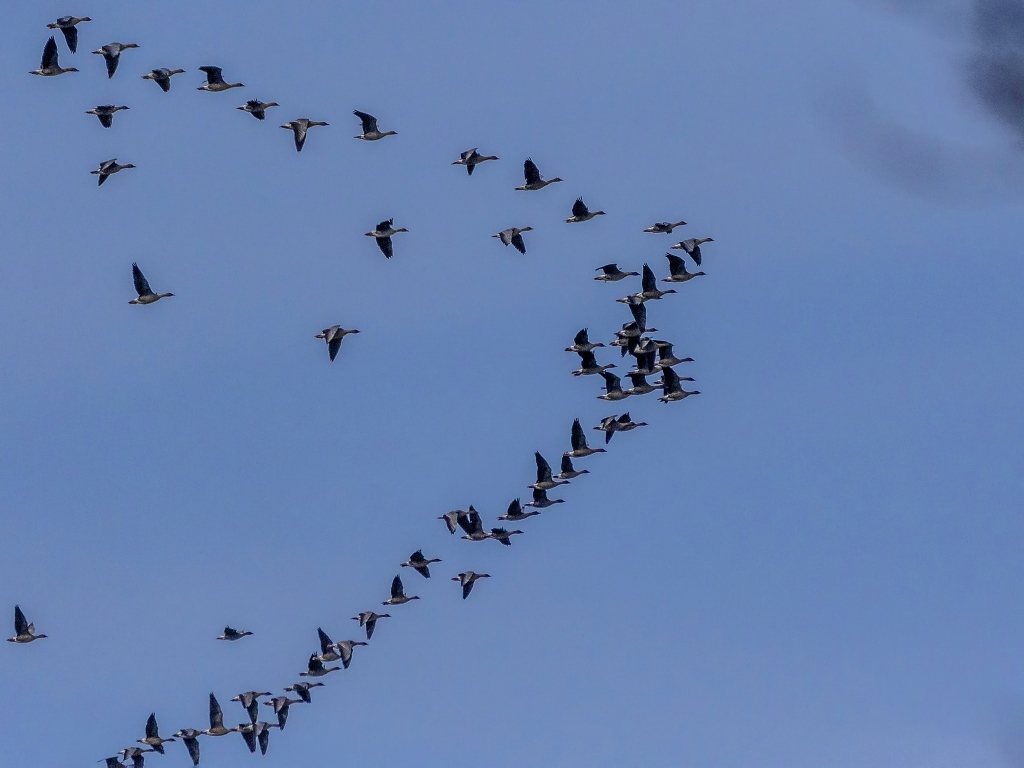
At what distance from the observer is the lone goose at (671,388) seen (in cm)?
8562

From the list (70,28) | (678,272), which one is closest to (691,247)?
(678,272)

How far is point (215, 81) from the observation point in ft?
270

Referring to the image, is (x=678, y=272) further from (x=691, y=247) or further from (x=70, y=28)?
(x=70, y=28)

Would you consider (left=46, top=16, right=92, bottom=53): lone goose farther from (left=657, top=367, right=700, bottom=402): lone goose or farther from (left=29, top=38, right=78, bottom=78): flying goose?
(left=657, top=367, right=700, bottom=402): lone goose

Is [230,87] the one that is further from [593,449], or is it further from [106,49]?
[593,449]

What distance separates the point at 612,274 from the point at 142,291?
44.0 feet

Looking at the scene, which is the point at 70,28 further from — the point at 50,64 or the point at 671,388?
the point at 671,388

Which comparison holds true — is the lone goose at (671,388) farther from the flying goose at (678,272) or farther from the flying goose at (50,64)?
the flying goose at (50,64)

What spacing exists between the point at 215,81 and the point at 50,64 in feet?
15.2

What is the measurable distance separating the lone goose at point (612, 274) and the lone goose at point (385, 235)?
6.19 metres

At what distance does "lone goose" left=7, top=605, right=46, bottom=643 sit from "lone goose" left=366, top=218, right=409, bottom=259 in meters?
15.8

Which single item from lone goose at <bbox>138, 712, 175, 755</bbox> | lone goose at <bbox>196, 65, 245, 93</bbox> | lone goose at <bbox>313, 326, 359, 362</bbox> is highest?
lone goose at <bbox>196, 65, 245, 93</bbox>

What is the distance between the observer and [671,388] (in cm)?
8588

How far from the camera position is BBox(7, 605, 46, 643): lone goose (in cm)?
8569
